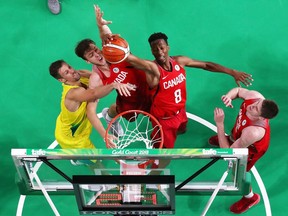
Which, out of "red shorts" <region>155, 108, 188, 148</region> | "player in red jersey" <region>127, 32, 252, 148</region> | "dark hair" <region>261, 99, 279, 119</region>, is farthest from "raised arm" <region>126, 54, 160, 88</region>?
"dark hair" <region>261, 99, 279, 119</region>

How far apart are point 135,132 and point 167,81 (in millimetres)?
1177

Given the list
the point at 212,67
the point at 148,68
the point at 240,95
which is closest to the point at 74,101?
the point at 148,68

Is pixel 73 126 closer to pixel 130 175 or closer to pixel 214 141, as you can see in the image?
pixel 130 175

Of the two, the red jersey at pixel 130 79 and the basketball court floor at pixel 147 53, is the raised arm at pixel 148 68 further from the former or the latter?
the basketball court floor at pixel 147 53

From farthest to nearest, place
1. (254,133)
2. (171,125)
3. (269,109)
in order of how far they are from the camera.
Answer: (171,125) → (254,133) → (269,109)

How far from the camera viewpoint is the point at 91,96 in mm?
4816

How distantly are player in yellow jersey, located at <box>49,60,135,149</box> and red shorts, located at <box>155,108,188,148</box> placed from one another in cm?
64

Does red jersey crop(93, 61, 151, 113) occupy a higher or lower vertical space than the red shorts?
higher

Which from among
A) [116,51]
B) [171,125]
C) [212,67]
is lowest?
[171,125]

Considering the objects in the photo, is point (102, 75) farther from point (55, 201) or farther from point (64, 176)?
point (55, 201)

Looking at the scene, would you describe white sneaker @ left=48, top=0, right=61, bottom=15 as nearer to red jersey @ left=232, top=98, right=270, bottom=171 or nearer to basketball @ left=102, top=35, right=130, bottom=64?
basketball @ left=102, top=35, right=130, bottom=64

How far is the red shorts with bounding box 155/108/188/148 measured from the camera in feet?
17.4

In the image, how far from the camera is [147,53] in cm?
660

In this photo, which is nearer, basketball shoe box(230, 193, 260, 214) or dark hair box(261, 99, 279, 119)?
dark hair box(261, 99, 279, 119)
